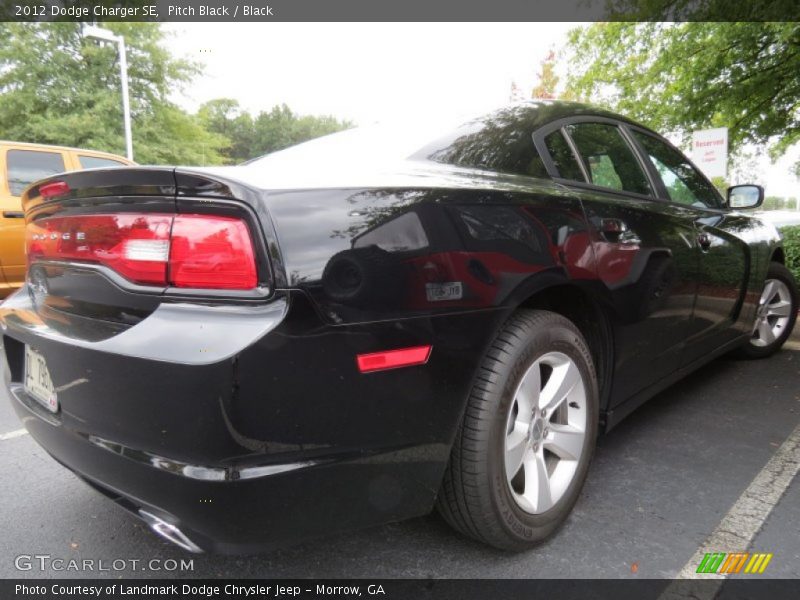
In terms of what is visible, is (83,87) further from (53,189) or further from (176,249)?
(176,249)

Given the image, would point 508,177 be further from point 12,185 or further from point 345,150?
point 12,185

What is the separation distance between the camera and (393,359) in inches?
53.8

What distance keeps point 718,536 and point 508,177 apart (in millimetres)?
1448

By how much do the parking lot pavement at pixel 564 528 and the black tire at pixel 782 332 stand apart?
4.34 feet

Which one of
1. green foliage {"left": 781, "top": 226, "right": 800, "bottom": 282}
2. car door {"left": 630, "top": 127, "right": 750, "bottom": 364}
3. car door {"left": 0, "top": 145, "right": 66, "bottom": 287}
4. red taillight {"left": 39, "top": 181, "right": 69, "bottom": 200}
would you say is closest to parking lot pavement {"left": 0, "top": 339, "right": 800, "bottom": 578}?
car door {"left": 630, "top": 127, "right": 750, "bottom": 364}

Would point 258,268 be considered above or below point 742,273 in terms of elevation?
above

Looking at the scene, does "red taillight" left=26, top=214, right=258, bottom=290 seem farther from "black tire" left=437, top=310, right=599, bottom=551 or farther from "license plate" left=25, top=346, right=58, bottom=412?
"black tire" left=437, top=310, right=599, bottom=551

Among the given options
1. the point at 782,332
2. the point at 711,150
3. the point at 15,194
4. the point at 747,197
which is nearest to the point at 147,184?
the point at 747,197

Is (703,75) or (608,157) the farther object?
(703,75)

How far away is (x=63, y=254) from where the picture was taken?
1596 mm

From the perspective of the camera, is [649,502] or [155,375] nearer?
[155,375]

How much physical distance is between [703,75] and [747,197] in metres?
4.24

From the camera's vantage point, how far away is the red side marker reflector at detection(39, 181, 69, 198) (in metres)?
1.59

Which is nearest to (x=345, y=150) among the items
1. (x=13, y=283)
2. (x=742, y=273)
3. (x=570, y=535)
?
(x=570, y=535)
